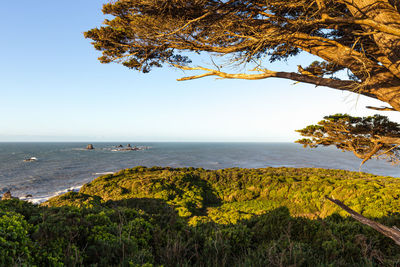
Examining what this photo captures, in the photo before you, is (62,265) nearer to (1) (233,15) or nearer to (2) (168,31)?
(2) (168,31)

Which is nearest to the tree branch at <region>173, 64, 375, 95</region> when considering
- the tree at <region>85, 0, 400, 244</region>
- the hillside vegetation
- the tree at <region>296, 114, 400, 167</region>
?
the tree at <region>85, 0, 400, 244</region>

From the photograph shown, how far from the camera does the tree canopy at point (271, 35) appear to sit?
14.2ft

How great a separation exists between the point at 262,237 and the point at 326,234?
1356mm

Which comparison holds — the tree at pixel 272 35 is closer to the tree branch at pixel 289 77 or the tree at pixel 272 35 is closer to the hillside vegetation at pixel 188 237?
the tree branch at pixel 289 77

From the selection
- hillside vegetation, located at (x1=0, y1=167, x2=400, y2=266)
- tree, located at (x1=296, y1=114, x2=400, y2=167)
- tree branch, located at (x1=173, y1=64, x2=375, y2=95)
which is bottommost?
hillside vegetation, located at (x1=0, y1=167, x2=400, y2=266)

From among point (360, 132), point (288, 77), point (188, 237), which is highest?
point (288, 77)

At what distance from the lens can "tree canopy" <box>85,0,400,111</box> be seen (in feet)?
14.2

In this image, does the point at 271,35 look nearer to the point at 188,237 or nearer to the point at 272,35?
the point at 272,35

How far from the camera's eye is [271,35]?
192 inches

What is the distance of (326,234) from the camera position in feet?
14.3

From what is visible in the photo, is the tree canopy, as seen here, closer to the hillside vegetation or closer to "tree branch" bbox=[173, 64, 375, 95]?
"tree branch" bbox=[173, 64, 375, 95]

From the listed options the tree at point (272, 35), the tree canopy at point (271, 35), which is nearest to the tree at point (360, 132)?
the tree at point (272, 35)

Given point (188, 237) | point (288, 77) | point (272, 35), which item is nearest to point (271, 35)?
point (272, 35)

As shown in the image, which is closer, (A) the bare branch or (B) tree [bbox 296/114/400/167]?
(A) the bare branch
